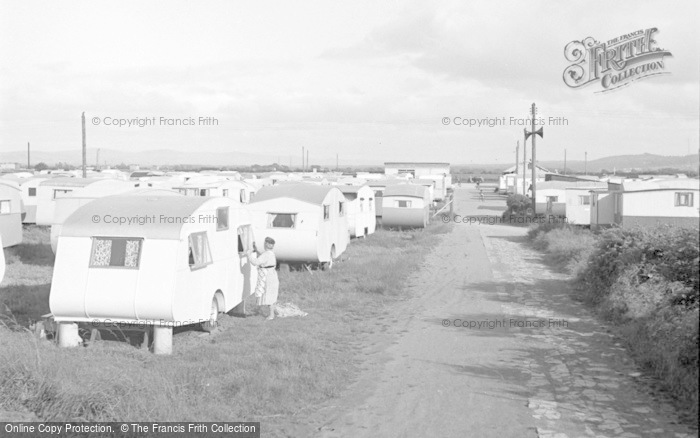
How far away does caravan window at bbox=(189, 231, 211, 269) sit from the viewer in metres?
10.5

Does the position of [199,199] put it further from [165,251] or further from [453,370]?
[453,370]

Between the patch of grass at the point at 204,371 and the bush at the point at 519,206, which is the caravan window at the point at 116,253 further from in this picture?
the bush at the point at 519,206

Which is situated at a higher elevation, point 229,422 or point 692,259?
point 692,259

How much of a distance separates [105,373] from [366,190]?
68.7 feet

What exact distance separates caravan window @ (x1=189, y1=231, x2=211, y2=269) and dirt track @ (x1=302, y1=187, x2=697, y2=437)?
2907 mm

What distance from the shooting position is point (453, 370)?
378 inches

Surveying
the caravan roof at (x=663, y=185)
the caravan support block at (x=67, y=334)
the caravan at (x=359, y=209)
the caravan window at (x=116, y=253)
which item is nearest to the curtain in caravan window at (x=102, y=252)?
the caravan window at (x=116, y=253)

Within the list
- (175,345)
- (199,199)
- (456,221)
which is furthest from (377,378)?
(456,221)

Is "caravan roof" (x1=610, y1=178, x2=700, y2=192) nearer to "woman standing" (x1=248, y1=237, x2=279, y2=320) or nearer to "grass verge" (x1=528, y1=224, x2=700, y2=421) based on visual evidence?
"grass verge" (x1=528, y1=224, x2=700, y2=421)

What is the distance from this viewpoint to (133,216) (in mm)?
10320

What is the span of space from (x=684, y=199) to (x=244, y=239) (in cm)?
1122

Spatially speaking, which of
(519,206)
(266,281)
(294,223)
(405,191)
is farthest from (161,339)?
(519,206)

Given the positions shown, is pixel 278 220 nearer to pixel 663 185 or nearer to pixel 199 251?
pixel 199 251

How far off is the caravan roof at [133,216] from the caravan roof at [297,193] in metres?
7.17
